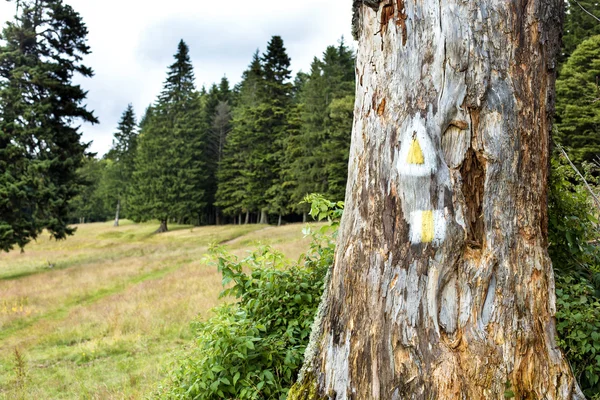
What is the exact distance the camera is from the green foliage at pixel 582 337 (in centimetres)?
280

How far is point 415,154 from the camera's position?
7.90ft

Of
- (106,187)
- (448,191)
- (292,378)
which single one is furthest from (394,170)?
(106,187)

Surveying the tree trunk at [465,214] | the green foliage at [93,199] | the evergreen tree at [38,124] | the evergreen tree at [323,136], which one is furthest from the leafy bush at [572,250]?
the green foliage at [93,199]

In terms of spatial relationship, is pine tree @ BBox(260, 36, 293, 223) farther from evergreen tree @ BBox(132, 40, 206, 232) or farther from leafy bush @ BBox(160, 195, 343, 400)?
leafy bush @ BBox(160, 195, 343, 400)

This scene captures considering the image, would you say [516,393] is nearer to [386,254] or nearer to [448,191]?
[386,254]

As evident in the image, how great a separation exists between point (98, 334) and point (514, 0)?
964 centimetres

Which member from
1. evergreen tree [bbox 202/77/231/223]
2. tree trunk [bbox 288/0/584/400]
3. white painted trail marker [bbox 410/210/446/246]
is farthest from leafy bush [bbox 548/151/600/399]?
evergreen tree [bbox 202/77/231/223]

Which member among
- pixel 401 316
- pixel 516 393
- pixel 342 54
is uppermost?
pixel 342 54

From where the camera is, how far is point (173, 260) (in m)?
20.0

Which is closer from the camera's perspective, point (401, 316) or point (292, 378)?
point (401, 316)

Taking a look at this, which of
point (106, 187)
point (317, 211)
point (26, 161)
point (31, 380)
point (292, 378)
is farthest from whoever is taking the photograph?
point (106, 187)

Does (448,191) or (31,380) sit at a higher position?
(448,191)

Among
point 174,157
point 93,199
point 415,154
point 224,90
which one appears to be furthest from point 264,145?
point 93,199

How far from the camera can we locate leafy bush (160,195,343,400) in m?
3.39
